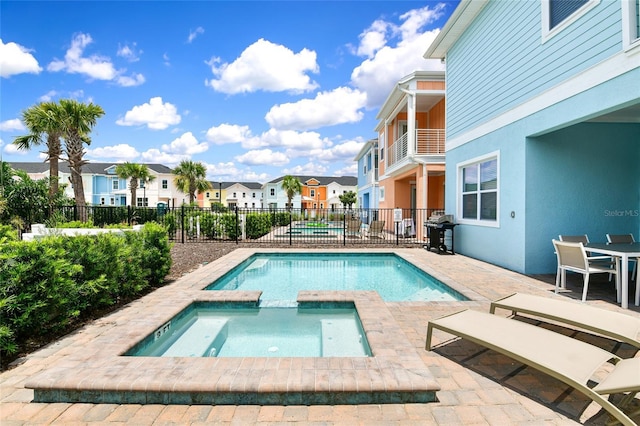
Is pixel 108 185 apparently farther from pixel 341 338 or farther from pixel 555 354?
pixel 555 354

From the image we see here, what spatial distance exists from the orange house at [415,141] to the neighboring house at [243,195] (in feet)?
140

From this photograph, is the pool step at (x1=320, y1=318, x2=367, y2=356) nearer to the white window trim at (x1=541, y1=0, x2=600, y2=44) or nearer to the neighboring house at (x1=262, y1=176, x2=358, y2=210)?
the white window trim at (x1=541, y1=0, x2=600, y2=44)

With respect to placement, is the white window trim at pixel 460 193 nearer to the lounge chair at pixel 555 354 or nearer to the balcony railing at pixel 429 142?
the balcony railing at pixel 429 142

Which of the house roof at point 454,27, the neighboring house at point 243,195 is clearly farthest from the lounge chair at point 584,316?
the neighboring house at point 243,195

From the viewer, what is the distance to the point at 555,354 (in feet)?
8.62

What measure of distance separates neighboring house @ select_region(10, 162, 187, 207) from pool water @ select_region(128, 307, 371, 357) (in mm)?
39543

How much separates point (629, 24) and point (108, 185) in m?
53.2

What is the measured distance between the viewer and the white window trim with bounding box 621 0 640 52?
457 cm

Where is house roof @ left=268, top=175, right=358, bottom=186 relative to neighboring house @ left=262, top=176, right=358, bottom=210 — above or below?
above

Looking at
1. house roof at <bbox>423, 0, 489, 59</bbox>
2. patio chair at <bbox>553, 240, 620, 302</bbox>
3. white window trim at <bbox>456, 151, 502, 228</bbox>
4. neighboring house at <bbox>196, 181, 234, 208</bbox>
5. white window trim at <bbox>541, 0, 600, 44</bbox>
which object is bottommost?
patio chair at <bbox>553, 240, 620, 302</bbox>

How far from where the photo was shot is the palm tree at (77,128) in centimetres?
1535

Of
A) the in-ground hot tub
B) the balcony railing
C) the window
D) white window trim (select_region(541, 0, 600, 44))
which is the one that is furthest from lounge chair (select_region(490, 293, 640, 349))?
the balcony railing

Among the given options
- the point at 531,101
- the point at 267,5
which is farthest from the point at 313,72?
the point at 531,101

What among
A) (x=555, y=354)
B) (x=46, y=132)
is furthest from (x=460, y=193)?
(x=46, y=132)
